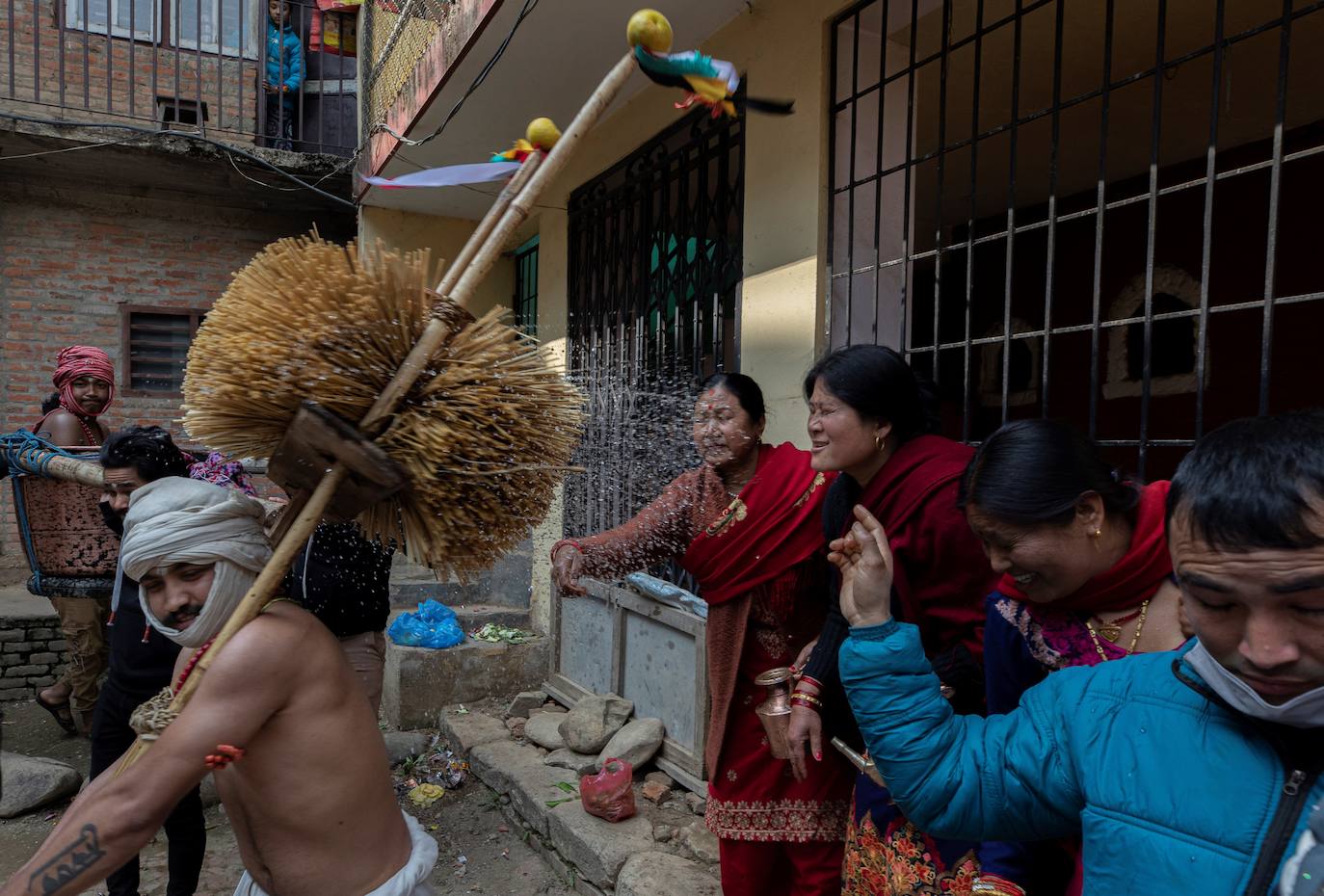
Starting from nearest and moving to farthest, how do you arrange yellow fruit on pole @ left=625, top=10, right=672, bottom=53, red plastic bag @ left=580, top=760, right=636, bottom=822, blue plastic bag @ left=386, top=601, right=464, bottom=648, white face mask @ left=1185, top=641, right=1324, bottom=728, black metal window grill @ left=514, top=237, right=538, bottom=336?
white face mask @ left=1185, top=641, right=1324, bottom=728
yellow fruit on pole @ left=625, top=10, right=672, bottom=53
red plastic bag @ left=580, top=760, right=636, bottom=822
blue plastic bag @ left=386, top=601, right=464, bottom=648
black metal window grill @ left=514, top=237, right=538, bottom=336

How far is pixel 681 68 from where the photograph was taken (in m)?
1.35

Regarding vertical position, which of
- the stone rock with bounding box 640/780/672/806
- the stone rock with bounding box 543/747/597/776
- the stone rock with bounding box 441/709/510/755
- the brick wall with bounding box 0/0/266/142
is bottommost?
the stone rock with bounding box 441/709/510/755

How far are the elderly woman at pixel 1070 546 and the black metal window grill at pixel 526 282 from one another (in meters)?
6.07

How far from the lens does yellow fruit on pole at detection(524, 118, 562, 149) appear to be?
141cm

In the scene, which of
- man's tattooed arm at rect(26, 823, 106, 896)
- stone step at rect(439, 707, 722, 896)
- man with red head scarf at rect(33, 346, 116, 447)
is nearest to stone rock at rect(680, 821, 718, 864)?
stone step at rect(439, 707, 722, 896)

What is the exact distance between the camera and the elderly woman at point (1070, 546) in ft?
4.77

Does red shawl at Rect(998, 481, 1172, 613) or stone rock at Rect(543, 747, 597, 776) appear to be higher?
red shawl at Rect(998, 481, 1172, 613)

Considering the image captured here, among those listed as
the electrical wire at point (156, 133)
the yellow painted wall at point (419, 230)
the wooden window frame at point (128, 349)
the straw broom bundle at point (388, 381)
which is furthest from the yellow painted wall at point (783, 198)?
the wooden window frame at point (128, 349)

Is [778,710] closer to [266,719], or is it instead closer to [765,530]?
[765,530]

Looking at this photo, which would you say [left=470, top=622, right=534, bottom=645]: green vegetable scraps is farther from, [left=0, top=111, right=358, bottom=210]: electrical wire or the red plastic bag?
[left=0, top=111, right=358, bottom=210]: electrical wire

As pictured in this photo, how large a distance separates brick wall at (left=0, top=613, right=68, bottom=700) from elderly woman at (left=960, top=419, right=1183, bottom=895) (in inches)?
291

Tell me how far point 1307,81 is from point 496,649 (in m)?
5.71

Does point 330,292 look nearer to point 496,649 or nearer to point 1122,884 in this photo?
point 1122,884

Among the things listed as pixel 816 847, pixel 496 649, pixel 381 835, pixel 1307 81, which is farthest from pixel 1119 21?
pixel 496 649
